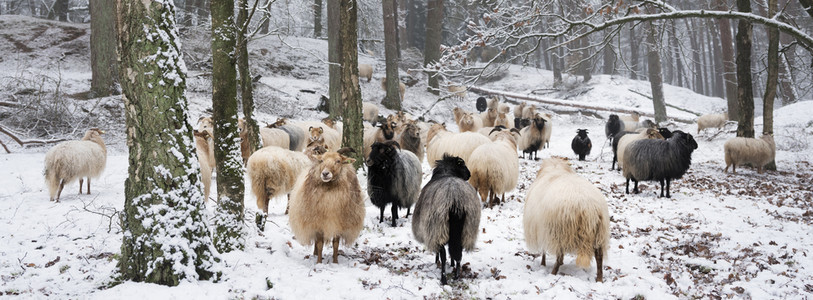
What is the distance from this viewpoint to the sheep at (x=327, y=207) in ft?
15.9

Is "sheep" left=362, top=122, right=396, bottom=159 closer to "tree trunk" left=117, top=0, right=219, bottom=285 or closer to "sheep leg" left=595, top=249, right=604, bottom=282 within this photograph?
"sheep leg" left=595, top=249, right=604, bottom=282

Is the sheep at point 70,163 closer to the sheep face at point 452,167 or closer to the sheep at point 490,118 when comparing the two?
the sheep face at point 452,167

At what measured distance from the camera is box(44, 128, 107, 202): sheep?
7.39 m

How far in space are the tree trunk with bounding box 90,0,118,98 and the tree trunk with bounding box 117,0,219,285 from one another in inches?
462

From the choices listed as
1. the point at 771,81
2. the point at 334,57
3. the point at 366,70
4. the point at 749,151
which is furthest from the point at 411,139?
the point at 366,70

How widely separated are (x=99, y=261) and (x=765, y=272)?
702 cm

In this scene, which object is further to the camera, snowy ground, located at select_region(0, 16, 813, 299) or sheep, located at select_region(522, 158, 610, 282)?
sheep, located at select_region(522, 158, 610, 282)

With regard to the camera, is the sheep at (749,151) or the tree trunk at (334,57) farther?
the tree trunk at (334,57)

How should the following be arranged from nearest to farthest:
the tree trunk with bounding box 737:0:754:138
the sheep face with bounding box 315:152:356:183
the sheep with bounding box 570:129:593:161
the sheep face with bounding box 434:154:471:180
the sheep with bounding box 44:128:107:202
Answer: the sheep face with bounding box 315:152:356:183
the sheep face with bounding box 434:154:471:180
the sheep with bounding box 44:128:107:202
the tree trunk with bounding box 737:0:754:138
the sheep with bounding box 570:129:593:161

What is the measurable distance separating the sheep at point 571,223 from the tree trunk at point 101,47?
13516 millimetres

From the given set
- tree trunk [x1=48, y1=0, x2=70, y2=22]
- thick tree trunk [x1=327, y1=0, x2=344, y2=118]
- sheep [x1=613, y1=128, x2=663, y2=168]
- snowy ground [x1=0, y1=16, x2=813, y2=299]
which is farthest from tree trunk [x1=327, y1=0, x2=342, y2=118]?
tree trunk [x1=48, y1=0, x2=70, y2=22]

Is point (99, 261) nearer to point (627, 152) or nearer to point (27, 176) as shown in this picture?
point (27, 176)

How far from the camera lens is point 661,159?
8797 mm

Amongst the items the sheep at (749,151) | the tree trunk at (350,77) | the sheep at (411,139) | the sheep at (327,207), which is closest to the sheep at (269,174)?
the sheep at (327,207)
